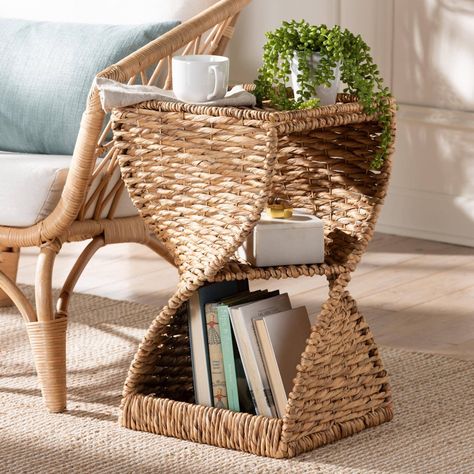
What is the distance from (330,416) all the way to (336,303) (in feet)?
0.65

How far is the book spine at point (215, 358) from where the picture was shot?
1.99m

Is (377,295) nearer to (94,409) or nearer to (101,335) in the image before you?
(101,335)

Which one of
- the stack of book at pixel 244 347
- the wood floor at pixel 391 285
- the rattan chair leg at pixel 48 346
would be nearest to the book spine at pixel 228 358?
the stack of book at pixel 244 347

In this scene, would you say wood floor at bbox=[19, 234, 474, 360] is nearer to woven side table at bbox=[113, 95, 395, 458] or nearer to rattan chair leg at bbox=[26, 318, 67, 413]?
woven side table at bbox=[113, 95, 395, 458]

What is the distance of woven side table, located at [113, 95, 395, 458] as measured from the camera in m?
1.87

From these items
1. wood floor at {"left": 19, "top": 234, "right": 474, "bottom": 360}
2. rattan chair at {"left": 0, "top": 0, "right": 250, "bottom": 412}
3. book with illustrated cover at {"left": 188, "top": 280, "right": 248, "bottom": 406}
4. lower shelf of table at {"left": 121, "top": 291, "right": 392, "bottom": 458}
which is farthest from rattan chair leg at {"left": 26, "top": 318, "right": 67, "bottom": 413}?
wood floor at {"left": 19, "top": 234, "right": 474, "bottom": 360}

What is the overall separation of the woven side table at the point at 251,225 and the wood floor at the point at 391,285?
0.56 m

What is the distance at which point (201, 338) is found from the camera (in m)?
2.00

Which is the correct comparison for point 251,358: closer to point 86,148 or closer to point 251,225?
point 251,225

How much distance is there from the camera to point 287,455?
1892 millimetres

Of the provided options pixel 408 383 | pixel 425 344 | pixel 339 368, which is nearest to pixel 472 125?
pixel 425 344

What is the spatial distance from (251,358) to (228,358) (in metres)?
0.05

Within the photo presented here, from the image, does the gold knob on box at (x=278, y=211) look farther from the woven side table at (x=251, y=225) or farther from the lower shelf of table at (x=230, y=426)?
the lower shelf of table at (x=230, y=426)

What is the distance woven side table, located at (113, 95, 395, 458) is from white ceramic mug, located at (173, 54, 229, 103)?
0.04 meters
